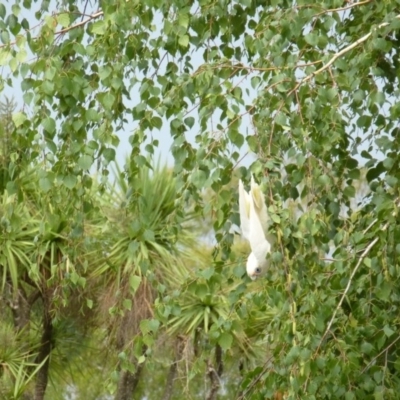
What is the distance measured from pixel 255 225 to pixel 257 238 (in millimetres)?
37

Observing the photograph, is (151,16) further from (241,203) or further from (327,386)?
(327,386)

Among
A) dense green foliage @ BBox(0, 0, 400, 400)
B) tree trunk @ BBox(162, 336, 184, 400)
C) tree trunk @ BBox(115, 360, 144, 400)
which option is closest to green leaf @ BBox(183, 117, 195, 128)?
dense green foliage @ BBox(0, 0, 400, 400)

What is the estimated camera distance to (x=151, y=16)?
305cm

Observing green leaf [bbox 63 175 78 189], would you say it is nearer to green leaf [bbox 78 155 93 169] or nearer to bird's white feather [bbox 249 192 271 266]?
green leaf [bbox 78 155 93 169]

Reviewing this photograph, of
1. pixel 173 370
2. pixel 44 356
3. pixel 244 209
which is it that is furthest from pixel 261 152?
pixel 173 370

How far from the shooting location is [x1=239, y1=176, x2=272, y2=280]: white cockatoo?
2705 millimetres

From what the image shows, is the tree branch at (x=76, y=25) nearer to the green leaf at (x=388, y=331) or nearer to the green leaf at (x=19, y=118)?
the green leaf at (x=19, y=118)

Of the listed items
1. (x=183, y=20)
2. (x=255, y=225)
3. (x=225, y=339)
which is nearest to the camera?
(x=255, y=225)

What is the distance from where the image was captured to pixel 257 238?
8.96 ft

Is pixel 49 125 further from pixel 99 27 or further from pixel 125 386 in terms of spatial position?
pixel 125 386

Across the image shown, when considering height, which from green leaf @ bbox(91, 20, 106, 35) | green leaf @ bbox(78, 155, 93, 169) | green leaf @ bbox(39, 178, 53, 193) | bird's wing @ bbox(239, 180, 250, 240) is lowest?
bird's wing @ bbox(239, 180, 250, 240)

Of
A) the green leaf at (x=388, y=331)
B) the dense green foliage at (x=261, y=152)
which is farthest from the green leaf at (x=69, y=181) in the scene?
the green leaf at (x=388, y=331)

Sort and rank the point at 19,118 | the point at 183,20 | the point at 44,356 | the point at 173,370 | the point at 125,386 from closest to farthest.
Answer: the point at 183,20 < the point at 19,118 < the point at 44,356 < the point at 125,386 < the point at 173,370

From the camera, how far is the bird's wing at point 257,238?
2.71 m
